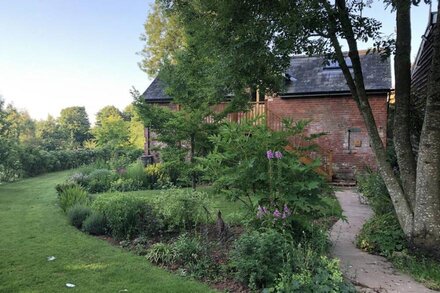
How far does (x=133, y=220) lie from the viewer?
19.4 ft

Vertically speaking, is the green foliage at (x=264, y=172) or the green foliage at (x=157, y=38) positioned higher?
the green foliage at (x=157, y=38)

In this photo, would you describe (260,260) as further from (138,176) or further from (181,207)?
(138,176)

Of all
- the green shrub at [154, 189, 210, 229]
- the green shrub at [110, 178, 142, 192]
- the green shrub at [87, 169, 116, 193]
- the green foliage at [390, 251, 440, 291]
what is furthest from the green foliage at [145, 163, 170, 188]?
the green foliage at [390, 251, 440, 291]

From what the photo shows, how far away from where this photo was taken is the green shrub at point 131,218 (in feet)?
18.8

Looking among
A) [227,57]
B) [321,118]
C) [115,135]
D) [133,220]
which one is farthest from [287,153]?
[115,135]

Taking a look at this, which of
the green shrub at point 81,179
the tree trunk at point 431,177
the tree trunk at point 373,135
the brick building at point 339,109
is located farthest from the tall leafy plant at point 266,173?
the brick building at point 339,109

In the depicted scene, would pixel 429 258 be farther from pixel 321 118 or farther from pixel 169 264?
pixel 321 118

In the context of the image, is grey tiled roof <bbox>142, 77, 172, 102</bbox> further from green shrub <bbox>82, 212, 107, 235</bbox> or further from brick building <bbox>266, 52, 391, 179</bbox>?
green shrub <bbox>82, 212, 107, 235</bbox>

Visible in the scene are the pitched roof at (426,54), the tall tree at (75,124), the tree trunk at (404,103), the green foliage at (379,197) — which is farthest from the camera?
the tall tree at (75,124)

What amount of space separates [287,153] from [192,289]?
2298mm

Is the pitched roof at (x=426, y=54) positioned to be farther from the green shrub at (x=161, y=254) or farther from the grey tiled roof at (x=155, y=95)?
the grey tiled roof at (x=155, y=95)

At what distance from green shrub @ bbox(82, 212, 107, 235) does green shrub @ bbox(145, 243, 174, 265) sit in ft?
5.76

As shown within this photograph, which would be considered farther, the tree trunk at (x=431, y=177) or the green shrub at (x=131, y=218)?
the green shrub at (x=131, y=218)

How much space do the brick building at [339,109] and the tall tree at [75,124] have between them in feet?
85.4
